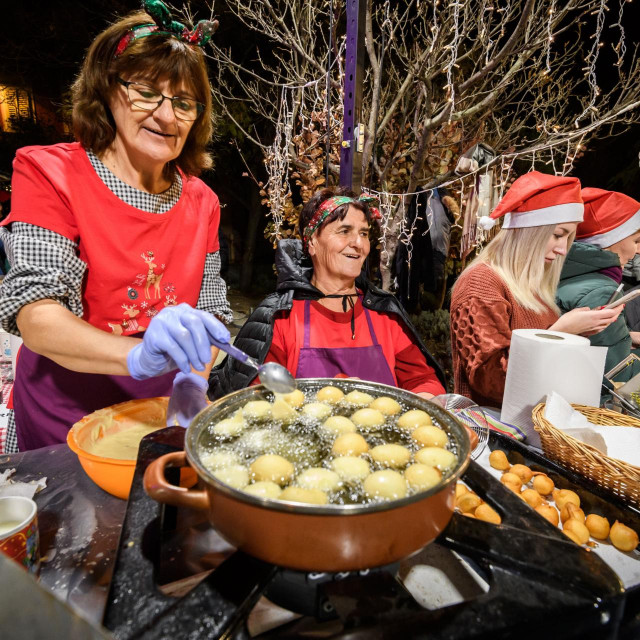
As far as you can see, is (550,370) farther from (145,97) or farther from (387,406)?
(145,97)

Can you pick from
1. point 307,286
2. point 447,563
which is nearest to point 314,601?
point 447,563

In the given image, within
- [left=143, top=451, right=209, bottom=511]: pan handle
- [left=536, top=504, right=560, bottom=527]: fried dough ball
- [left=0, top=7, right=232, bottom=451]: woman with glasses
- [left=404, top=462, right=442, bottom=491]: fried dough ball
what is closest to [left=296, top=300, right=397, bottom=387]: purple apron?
[left=0, top=7, right=232, bottom=451]: woman with glasses

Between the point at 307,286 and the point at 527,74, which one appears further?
the point at 527,74

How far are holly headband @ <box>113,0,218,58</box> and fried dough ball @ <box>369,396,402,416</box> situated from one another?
1.56 metres

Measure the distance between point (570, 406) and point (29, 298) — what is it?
206 centimetres

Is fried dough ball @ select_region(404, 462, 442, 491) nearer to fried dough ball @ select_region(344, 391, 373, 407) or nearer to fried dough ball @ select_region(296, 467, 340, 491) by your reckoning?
fried dough ball @ select_region(296, 467, 340, 491)

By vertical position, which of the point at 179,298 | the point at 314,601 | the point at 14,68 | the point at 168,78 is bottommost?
the point at 314,601

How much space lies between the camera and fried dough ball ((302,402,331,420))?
104 centimetres

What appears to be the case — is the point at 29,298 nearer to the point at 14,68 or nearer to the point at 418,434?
the point at 418,434

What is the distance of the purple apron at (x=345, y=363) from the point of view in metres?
2.57

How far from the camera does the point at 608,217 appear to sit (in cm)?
342

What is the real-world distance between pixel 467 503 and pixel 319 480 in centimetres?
63

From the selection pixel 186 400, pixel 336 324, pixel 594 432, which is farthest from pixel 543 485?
pixel 336 324

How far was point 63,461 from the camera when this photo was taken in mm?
1388
